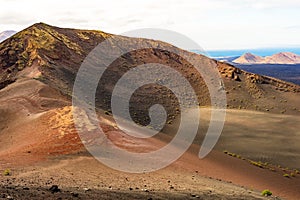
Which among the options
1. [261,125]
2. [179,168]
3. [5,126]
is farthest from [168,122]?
[179,168]

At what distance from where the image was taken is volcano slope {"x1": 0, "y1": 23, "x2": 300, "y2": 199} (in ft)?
45.3

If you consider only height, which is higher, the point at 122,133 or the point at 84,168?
the point at 122,133

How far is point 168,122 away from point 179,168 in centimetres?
2385

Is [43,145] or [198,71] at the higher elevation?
[198,71]

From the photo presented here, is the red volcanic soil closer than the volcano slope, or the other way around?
the red volcanic soil

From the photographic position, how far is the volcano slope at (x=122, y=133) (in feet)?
45.3

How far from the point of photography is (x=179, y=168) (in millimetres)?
18578

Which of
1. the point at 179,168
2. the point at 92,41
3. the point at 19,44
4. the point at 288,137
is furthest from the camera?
the point at 92,41

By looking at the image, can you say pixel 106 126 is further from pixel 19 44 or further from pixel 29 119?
pixel 19 44

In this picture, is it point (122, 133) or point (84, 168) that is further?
point (122, 133)

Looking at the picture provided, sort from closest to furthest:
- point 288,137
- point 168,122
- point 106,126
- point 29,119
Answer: point 106,126, point 29,119, point 288,137, point 168,122

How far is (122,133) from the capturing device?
74.2 feet

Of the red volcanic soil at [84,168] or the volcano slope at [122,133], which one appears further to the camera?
the volcano slope at [122,133]

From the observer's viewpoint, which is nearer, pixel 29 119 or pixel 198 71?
Answer: pixel 29 119
